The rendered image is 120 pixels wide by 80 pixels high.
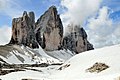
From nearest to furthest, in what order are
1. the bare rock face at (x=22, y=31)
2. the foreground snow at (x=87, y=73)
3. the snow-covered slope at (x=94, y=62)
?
the snow-covered slope at (x=94, y=62), the foreground snow at (x=87, y=73), the bare rock face at (x=22, y=31)

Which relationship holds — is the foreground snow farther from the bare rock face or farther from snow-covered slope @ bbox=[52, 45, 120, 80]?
the bare rock face

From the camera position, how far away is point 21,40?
7594 inches

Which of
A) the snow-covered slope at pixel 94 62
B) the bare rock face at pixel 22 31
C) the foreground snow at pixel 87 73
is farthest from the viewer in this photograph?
the bare rock face at pixel 22 31

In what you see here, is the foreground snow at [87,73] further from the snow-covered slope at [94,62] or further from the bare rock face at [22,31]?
the bare rock face at [22,31]

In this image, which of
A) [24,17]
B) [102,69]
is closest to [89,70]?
[102,69]

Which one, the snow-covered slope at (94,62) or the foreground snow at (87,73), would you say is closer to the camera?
the snow-covered slope at (94,62)

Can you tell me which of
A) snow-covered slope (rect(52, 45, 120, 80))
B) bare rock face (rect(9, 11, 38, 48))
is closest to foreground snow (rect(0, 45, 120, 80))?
snow-covered slope (rect(52, 45, 120, 80))

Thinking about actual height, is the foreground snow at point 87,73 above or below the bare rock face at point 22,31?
below

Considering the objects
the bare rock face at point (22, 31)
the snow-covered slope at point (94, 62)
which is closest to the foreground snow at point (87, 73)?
Result: the snow-covered slope at point (94, 62)

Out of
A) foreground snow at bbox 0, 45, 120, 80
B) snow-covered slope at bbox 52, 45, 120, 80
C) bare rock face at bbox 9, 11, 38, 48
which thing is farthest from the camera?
bare rock face at bbox 9, 11, 38, 48

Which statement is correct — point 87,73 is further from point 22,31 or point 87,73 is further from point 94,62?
point 22,31

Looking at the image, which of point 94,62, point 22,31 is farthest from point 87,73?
point 22,31

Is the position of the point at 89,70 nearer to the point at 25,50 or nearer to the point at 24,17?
the point at 25,50

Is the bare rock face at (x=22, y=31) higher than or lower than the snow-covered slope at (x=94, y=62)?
higher
